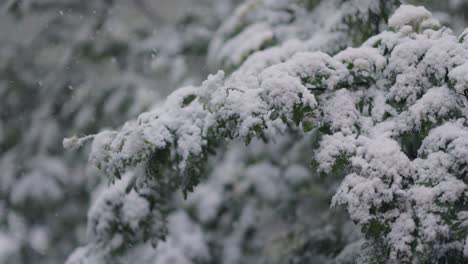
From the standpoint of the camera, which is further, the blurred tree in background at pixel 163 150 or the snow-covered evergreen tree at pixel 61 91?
the snow-covered evergreen tree at pixel 61 91

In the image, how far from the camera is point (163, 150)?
1550mm

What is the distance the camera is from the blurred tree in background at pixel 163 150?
77.4 inches

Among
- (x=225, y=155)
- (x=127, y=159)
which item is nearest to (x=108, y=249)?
(x=127, y=159)

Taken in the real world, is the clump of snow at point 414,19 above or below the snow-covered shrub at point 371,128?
above

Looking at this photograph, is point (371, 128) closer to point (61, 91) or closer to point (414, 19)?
point (414, 19)

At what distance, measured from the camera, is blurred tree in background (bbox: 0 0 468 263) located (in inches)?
77.4

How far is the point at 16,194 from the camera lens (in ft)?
13.6

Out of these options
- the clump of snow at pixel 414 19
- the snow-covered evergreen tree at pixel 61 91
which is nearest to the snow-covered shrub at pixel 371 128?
the clump of snow at pixel 414 19

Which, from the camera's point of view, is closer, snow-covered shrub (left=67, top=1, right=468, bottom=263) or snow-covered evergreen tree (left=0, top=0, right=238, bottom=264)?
snow-covered shrub (left=67, top=1, right=468, bottom=263)

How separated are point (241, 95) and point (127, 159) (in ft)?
1.32

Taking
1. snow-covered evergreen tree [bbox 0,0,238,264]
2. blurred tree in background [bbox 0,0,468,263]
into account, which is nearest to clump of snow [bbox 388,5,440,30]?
blurred tree in background [bbox 0,0,468,263]

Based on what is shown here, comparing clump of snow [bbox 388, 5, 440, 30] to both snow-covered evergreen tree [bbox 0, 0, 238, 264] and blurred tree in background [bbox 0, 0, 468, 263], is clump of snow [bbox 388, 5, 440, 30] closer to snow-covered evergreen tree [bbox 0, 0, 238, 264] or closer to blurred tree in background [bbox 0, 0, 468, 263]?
blurred tree in background [bbox 0, 0, 468, 263]

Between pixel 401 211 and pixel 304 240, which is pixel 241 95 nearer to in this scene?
pixel 401 211

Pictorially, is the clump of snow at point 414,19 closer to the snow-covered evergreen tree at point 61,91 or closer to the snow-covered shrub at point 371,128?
the snow-covered shrub at point 371,128
